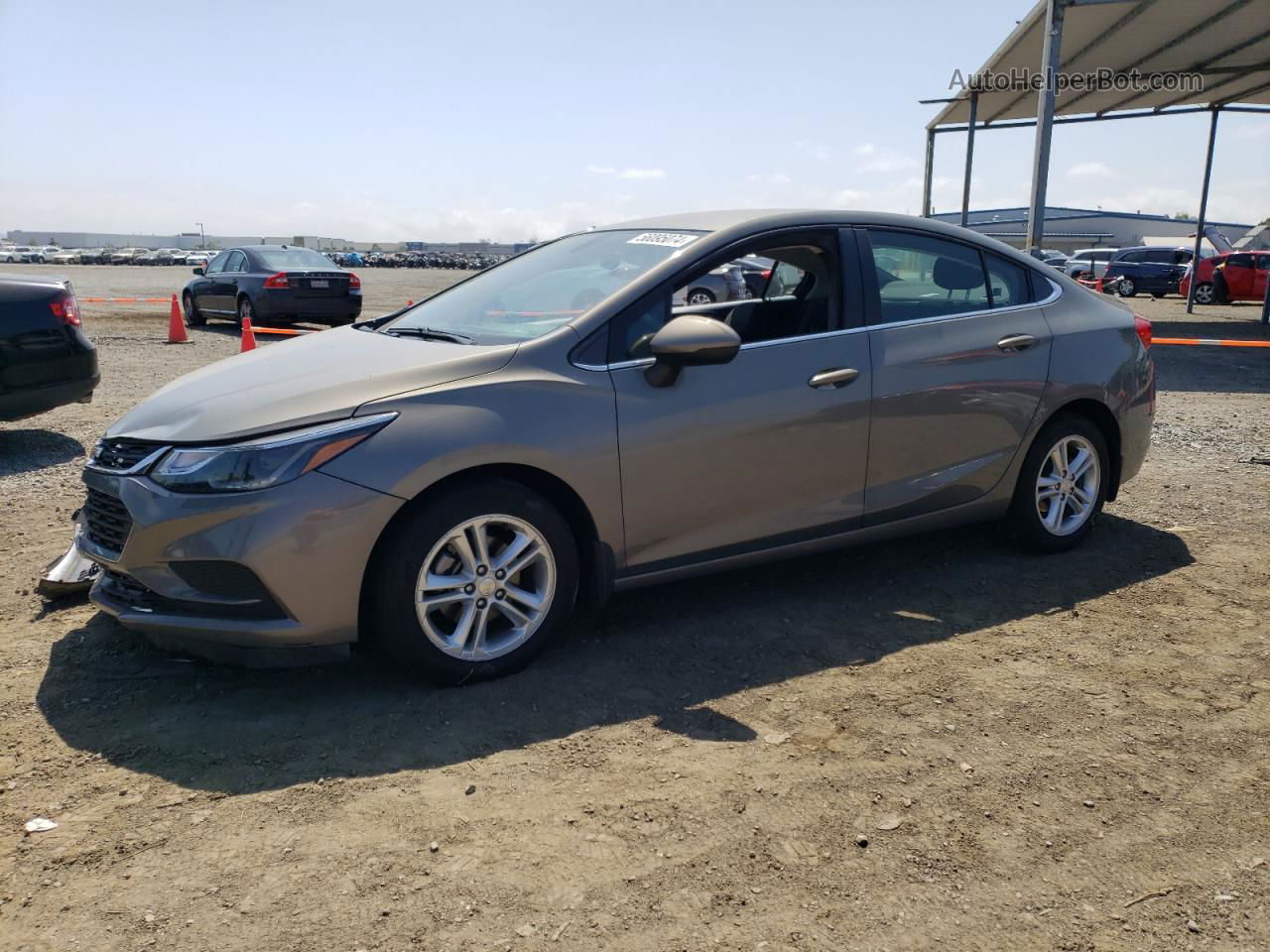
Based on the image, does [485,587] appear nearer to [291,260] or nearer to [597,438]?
[597,438]

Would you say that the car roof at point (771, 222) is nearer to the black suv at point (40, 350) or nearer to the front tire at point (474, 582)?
the front tire at point (474, 582)

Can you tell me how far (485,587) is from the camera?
358 cm

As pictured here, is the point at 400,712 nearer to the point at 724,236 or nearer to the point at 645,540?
the point at 645,540

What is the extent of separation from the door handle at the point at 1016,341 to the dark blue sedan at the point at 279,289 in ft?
45.3

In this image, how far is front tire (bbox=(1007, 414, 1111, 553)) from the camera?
16.3 feet

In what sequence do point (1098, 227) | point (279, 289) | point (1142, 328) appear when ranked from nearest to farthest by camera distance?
point (1142, 328) → point (279, 289) → point (1098, 227)

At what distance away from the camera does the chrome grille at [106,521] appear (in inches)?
137

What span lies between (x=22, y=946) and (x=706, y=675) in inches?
86.6

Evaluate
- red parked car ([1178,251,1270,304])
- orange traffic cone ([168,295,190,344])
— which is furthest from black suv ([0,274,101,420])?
red parked car ([1178,251,1270,304])

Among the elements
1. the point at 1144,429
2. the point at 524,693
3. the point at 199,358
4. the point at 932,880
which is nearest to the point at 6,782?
the point at 524,693

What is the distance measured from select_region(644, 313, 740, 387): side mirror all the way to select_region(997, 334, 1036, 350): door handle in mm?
1604

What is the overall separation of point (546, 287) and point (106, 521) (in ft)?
6.23

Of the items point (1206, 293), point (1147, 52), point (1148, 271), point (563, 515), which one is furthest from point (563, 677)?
point (1148, 271)

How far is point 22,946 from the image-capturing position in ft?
7.57
